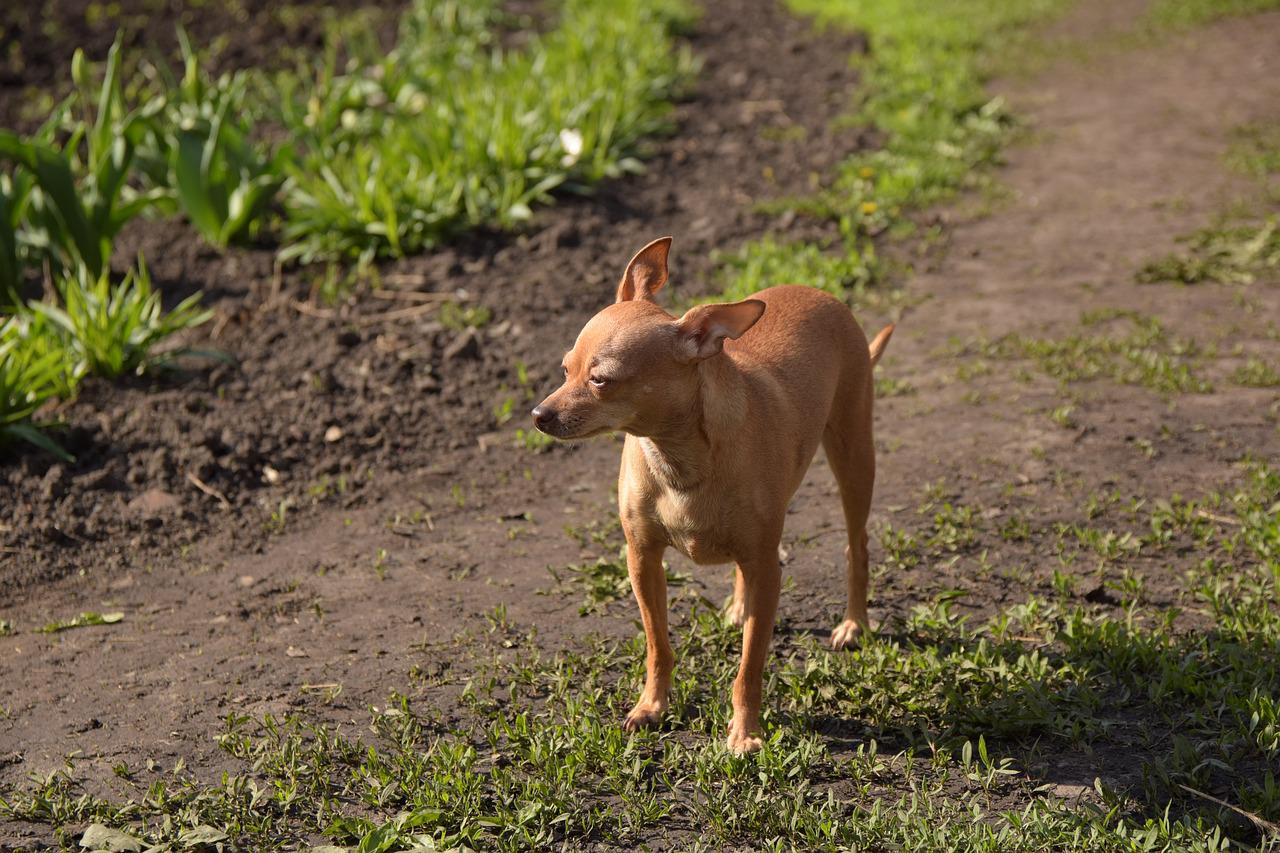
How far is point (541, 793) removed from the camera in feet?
12.3

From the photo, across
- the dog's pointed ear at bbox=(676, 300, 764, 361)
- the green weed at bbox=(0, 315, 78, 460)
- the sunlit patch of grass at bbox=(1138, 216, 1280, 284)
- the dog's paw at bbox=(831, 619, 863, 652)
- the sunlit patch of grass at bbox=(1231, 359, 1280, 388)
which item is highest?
the dog's pointed ear at bbox=(676, 300, 764, 361)

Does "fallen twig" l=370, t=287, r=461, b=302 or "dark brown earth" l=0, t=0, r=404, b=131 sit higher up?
"dark brown earth" l=0, t=0, r=404, b=131

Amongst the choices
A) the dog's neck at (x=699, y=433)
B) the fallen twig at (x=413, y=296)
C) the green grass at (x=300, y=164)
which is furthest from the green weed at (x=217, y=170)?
the dog's neck at (x=699, y=433)

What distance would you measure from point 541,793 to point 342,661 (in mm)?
1075

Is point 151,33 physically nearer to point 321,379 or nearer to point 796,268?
point 321,379

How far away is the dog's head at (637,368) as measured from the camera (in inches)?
135

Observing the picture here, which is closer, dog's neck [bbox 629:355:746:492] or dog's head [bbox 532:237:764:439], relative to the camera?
dog's head [bbox 532:237:764:439]

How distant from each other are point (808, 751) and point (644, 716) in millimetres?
524

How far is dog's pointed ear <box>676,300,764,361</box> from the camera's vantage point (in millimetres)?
3451

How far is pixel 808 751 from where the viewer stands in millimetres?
3881

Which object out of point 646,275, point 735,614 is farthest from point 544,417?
point 735,614

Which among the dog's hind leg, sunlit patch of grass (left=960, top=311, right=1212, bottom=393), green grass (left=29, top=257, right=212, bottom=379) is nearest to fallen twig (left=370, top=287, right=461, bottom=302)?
green grass (left=29, top=257, right=212, bottom=379)

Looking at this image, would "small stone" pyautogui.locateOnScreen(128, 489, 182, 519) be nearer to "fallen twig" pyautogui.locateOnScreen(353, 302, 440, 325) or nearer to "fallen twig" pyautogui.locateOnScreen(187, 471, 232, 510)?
"fallen twig" pyautogui.locateOnScreen(187, 471, 232, 510)

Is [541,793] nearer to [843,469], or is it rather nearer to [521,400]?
[843,469]
